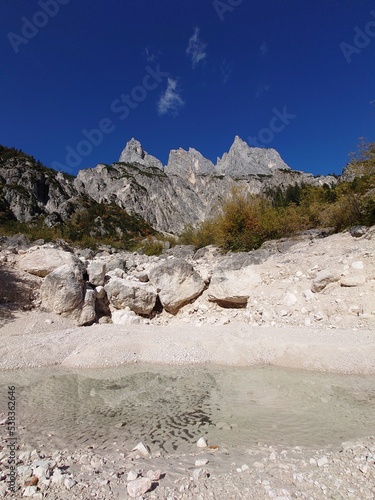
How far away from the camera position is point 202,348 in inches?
331

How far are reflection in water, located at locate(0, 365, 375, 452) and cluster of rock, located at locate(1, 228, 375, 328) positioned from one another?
4.11 metres

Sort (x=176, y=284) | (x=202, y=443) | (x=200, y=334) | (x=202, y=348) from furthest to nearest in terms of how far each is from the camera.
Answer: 1. (x=176, y=284)
2. (x=200, y=334)
3. (x=202, y=348)
4. (x=202, y=443)

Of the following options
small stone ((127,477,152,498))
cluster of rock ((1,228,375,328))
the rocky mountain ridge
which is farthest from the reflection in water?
the rocky mountain ridge

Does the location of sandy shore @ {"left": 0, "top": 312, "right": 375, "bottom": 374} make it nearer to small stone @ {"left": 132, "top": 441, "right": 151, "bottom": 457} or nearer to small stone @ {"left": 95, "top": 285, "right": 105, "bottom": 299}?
small stone @ {"left": 95, "top": 285, "right": 105, "bottom": 299}

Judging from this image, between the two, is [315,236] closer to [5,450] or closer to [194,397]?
[194,397]

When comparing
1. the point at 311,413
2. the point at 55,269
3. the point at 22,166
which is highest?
the point at 22,166

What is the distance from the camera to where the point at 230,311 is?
12.4 meters

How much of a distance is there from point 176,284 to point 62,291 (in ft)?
16.9

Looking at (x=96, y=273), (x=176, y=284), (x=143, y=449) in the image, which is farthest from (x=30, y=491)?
(x=96, y=273)

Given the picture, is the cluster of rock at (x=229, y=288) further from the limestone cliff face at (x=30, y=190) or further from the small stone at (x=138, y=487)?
the limestone cliff face at (x=30, y=190)

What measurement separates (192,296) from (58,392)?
809 cm

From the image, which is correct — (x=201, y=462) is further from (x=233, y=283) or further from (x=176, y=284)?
(x=176, y=284)

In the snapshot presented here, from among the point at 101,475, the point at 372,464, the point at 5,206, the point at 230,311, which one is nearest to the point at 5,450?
the point at 101,475

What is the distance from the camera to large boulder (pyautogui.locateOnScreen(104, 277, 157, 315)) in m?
13.4
